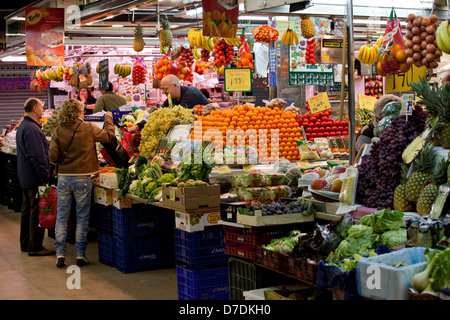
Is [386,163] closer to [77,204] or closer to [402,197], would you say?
[402,197]

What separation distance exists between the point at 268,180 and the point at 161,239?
2.05 metres

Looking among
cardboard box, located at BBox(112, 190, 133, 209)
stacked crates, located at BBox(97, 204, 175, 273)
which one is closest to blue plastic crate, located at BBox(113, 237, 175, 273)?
stacked crates, located at BBox(97, 204, 175, 273)

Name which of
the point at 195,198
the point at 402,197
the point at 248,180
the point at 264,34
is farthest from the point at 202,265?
the point at 264,34

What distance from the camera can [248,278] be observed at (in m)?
4.10

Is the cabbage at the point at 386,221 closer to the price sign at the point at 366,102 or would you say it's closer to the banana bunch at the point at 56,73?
the price sign at the point at 366,102

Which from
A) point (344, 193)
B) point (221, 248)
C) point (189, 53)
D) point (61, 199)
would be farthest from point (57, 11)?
point (344, 193)

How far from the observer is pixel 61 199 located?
6.66 m

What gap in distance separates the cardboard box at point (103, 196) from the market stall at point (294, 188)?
0.05 feet

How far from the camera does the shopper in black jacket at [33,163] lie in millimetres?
7387

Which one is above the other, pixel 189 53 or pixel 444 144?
pixel 189 53

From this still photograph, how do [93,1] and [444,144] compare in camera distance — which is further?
[93,1]

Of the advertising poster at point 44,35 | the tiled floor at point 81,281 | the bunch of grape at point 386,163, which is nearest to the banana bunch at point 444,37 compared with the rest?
the bunch of grape at point 386,163
